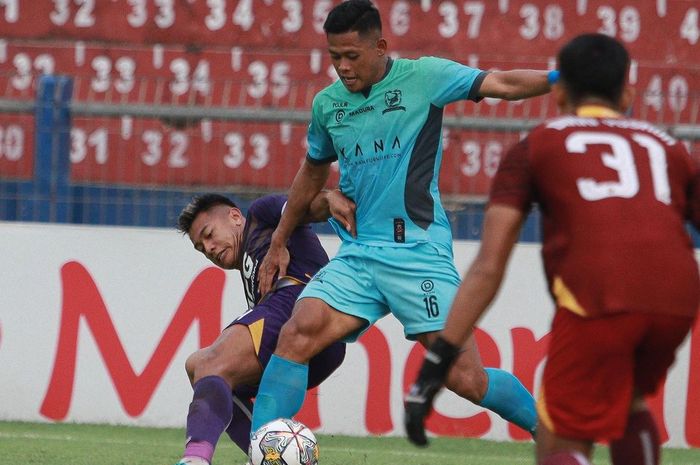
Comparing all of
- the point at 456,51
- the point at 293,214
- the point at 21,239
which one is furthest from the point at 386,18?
the point at 293,214

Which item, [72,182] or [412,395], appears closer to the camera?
[412,395]

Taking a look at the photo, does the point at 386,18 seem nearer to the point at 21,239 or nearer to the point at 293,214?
the point at 21,239

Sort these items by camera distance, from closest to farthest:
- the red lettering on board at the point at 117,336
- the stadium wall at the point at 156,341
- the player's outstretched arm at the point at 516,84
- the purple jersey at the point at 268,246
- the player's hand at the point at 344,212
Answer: the player's outstretched arm at the point at 516,84 → the player's hand at the point at 344,212 → the purple jersey at the point at 268,246 → the stadium wall at the point at 156,341 → the red lettering on board at the point at 117,336

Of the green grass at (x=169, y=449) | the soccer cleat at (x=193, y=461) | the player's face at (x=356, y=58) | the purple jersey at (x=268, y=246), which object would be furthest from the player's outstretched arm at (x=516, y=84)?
the green grass at (x=169, y=449)

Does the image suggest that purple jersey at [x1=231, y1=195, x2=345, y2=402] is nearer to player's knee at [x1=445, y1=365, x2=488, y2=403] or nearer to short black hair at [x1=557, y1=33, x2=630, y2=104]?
player's knee at [x1=445, y1=365, x2=488, y2=403]

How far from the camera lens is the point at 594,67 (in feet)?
12.0

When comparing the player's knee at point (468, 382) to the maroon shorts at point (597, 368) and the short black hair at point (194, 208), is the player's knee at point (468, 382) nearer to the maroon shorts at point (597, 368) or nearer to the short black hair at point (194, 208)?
the short black hair at point (194, 208)

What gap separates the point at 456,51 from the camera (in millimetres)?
13906

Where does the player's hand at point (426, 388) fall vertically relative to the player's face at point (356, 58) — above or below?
below

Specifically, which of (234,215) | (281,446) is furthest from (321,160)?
(281,446)

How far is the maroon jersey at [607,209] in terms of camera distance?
138 inches

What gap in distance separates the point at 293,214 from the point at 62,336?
317 cm

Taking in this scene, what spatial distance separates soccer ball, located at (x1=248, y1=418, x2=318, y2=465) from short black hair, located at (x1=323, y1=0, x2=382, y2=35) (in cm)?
161

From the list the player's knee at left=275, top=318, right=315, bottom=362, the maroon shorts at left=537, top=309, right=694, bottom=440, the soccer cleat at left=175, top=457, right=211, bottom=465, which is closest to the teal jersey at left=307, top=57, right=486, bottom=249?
the player's knee at left=275, top=318, right=315, bottom=362
